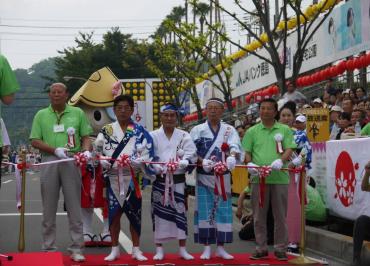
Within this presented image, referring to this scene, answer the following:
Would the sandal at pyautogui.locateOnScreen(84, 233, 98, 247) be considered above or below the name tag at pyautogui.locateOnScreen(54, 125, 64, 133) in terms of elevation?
below

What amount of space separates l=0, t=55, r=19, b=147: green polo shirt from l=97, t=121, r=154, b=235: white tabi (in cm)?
246

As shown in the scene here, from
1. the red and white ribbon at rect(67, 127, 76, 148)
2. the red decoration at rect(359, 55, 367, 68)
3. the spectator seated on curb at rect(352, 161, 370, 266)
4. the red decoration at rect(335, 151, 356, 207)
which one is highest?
the red decoration at rect(359, 55, 367, 68)


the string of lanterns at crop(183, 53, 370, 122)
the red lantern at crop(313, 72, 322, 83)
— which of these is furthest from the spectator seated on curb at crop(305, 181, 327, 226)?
the red lantern at crop(313, 72, 322, 83)

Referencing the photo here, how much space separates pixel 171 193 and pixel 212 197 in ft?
1.75

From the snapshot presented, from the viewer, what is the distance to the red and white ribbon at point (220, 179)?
884cm

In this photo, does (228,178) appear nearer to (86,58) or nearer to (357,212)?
(357,212)

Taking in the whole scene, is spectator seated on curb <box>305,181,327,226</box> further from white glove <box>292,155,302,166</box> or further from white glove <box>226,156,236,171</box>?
white glove <box>226,156,236,171</box>

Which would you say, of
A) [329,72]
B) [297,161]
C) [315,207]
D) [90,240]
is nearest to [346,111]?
[315,207]

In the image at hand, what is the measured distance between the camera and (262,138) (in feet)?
29.9

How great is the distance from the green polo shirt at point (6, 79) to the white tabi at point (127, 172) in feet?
8.07

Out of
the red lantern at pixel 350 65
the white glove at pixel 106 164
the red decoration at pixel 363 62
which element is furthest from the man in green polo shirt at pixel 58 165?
the red lantern at pixel 350 65

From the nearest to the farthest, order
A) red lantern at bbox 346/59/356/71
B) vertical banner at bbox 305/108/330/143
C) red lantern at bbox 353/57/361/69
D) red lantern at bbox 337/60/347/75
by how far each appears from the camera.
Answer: vertical banner at bbox 305/108/330/143
red lantern at bbox 353/57/361/69
red lantern at bbox 346/59/356/71
red lantern at bbox 337/60/347/75

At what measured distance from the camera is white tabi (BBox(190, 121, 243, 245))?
9016mm

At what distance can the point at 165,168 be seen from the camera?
8.74 meters
